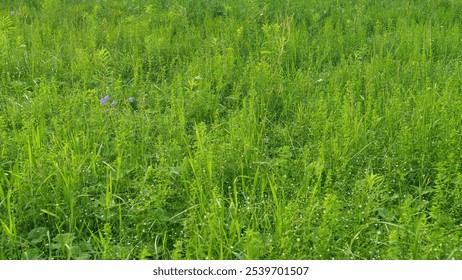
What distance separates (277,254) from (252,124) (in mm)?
1249

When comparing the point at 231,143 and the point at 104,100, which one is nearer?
the point at 231,143

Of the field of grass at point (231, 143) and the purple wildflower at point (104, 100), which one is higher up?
the purple wildflower at point (104, 100)

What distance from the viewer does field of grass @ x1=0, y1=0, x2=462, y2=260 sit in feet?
8.64

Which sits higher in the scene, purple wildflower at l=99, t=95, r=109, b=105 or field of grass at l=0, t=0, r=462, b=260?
purple wildflower at l=99, t=95, r=109, b=105

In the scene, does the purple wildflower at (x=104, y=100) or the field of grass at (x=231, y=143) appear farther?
the purple wildflower at (x=104, y=100)

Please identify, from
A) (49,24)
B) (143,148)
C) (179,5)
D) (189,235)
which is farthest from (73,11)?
(189,235)

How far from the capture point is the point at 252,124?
3.63 m

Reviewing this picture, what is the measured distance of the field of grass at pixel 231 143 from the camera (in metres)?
2.63

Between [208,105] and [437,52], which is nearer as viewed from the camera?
[208,105]

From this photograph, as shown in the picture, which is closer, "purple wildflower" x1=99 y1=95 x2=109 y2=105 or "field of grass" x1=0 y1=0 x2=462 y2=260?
"field of grass" x1=0 y1=0 x2=462 y2=260

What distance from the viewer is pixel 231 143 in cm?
332
